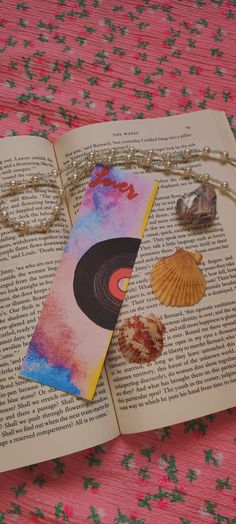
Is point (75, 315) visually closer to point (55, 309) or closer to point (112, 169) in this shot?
point (55, 309)

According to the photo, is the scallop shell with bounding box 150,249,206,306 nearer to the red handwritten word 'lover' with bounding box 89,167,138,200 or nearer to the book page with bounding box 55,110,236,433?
the book page with bounding box 55,110,236,433

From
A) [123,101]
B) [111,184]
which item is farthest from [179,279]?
[123,101]

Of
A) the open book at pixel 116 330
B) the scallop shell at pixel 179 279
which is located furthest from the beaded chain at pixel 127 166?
the scallop shell at pixel 179 279

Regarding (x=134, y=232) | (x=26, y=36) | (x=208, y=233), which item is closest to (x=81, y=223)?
(x=134, y=232)

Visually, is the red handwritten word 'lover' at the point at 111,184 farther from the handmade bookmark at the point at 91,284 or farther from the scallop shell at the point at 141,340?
the scallop shell at the point at 141,340

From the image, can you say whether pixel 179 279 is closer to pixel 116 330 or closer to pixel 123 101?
pixel 116 330

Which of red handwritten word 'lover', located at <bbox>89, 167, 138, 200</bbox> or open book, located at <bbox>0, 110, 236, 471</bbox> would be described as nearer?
open book, located at <bbox>0, 110, 236, 471</bbox>

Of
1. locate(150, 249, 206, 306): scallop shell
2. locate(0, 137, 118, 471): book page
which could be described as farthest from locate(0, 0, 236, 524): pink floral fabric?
locate(150, 249, 206, 306): scallop shell

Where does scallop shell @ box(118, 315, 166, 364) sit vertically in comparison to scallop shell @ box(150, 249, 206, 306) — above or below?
below

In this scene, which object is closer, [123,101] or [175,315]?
[175,315]
